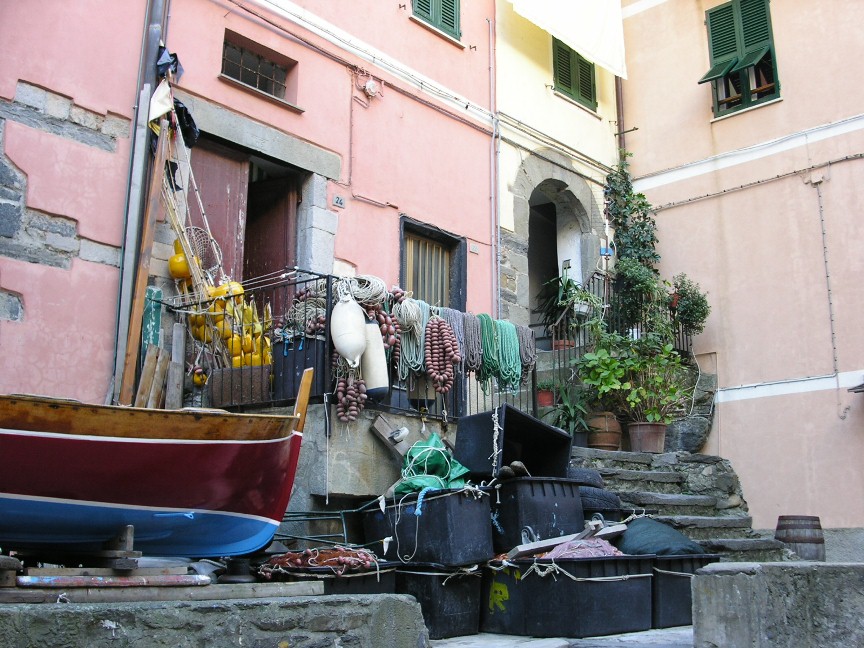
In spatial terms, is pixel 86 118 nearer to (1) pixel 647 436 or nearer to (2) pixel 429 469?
(2) pixel 429 469

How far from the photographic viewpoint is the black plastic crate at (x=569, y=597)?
18.3 feet

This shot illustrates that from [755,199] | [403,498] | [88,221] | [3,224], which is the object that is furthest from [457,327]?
[755,199]

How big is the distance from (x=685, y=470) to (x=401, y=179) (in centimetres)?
421

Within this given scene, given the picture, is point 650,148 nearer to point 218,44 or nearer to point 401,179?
point 401,179

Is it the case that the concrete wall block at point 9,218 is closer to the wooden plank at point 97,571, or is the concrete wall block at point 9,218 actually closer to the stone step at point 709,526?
the wooden plank at point 97,571

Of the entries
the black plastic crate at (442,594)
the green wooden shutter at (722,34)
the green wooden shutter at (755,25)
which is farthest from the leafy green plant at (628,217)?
the black plastic crate at (442,594)

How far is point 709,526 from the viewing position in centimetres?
817

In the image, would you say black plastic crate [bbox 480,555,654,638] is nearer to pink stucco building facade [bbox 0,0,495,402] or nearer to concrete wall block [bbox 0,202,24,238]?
pink stucco building facade [bbox 0,0,495,402]

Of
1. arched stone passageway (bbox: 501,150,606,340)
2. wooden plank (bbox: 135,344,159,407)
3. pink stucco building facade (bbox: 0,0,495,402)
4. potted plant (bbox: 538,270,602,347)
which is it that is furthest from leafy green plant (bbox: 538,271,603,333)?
wooden plank (bbox: 135,344,159,407)

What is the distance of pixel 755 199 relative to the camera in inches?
456

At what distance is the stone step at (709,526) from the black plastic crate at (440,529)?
2.35 meters

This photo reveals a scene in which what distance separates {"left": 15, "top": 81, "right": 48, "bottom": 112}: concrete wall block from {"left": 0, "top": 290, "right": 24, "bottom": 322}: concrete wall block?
1.48 meters

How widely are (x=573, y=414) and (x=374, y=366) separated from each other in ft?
12.7

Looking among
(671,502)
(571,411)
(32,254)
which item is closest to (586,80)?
(571,411)
